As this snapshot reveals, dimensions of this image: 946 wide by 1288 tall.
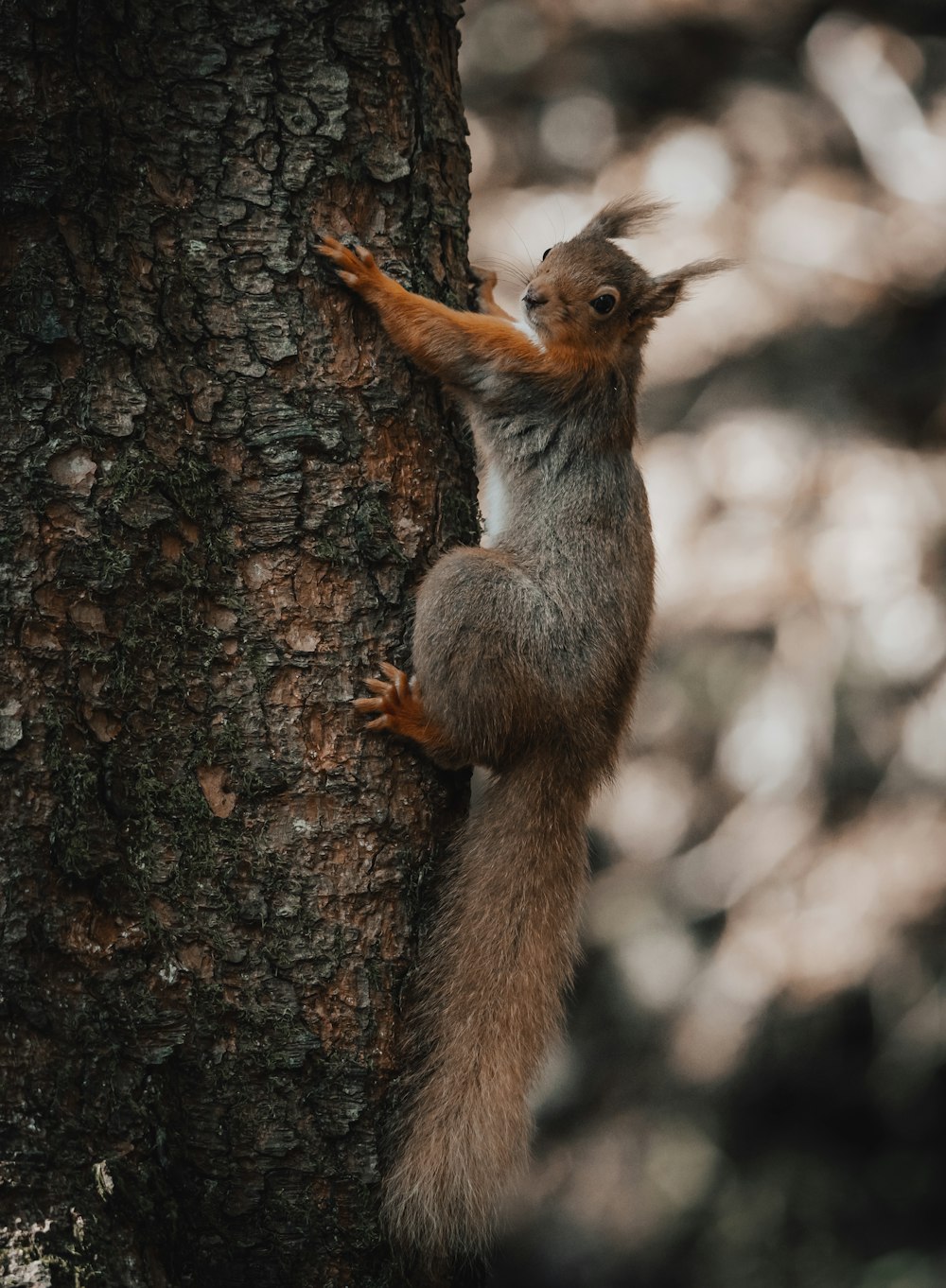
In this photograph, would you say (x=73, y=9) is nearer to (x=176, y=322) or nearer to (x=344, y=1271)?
(x=176, y=322)

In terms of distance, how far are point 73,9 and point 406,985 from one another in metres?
1.77

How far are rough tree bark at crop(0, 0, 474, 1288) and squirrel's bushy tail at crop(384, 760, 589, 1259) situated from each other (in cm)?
8

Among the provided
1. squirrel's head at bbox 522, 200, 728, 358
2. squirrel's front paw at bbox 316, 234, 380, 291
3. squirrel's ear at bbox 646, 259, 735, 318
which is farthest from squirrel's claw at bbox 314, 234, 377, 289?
squirrel's ear at bbox 646, 259, 735, 318

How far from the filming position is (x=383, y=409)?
226cm

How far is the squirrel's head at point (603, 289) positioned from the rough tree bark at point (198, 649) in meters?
0.84

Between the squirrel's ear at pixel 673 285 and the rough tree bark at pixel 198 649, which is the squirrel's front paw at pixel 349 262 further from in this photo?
the squirrel's ear at pixel 673 285

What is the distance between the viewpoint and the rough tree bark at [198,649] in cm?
189

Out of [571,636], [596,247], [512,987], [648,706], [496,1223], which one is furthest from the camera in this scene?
[648,706]

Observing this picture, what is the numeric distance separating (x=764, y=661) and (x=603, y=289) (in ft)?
6.60

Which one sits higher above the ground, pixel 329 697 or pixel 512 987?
pixel 329 697

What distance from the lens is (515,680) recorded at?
96.5 inches

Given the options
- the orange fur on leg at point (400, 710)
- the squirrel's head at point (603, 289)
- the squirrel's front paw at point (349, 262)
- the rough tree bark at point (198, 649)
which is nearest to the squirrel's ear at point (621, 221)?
the squirrel's head at point (603, 289)

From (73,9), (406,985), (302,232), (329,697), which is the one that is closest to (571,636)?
(329,697)

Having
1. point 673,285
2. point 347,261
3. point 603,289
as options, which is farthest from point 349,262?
point 673,285
